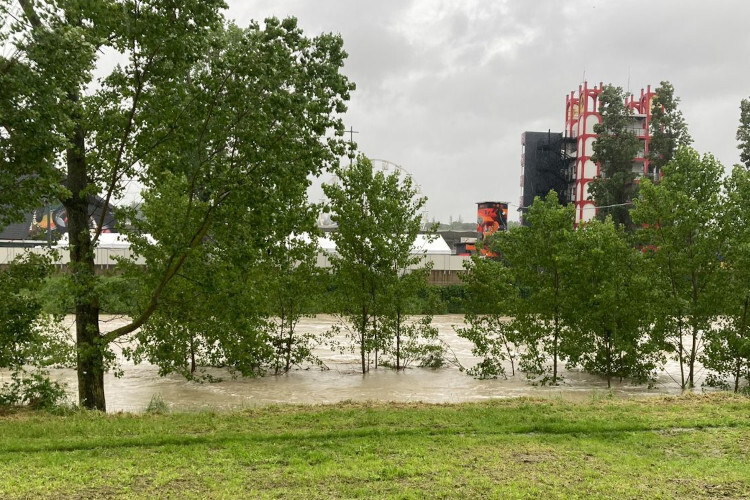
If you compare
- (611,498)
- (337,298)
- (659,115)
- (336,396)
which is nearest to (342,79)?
(611,498)

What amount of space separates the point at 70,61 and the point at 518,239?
1541 centimetres

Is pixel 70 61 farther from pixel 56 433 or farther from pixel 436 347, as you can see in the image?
pixel 436 347

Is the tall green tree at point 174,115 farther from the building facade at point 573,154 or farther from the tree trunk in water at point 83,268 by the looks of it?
the building facade at point 573,154

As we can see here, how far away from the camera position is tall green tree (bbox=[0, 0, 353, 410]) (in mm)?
10555

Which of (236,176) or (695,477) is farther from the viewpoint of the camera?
Result: (236,176)

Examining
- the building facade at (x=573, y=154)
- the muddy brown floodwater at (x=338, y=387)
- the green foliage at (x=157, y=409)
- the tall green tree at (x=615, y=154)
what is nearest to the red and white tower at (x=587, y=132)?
the building facade at (x=573, y=154)

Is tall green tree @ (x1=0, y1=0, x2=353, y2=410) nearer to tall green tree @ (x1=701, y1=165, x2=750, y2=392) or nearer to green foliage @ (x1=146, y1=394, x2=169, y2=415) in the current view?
green foliage @ (x1=146, y1=394, x2=169, y2=415)

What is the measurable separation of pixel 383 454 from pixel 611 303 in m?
13.8

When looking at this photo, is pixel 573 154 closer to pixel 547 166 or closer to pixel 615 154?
pixel 547 166

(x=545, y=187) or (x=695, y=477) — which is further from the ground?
(x=545, y=187)

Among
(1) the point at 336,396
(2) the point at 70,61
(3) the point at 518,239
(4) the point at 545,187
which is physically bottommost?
(1) the point at 336,396

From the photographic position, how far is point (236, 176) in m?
11.8

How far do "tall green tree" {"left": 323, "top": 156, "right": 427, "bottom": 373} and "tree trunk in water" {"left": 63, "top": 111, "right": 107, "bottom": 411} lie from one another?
10724 millimetres

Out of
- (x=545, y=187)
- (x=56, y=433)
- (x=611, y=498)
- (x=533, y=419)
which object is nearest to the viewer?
(x=611, y=498)
